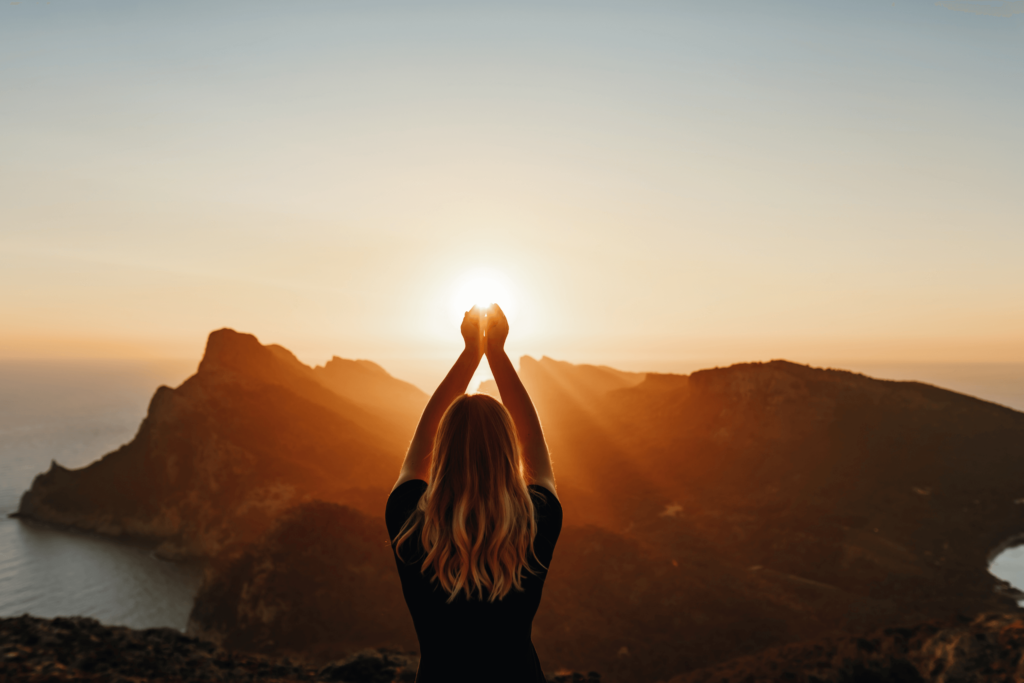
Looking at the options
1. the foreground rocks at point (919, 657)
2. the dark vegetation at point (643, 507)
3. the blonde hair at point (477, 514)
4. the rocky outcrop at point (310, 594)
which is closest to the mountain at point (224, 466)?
the dark vegetation at point (643, 507)

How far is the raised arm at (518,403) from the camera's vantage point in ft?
8.55

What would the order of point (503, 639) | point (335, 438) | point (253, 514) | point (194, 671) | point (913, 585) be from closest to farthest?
point (503, 639)
point (194, 671)
point (913, 585)
point (253, 514)
point (335, 438)

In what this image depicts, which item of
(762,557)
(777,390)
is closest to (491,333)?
(762,557)

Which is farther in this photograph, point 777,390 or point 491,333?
point 777,390

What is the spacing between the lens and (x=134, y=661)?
40.7 feet

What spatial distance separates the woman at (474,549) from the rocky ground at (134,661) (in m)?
12.2

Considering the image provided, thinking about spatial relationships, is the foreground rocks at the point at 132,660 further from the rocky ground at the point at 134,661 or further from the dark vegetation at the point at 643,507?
the dark vegetation at the point at 643,507

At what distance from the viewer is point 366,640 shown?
23422 millimetres

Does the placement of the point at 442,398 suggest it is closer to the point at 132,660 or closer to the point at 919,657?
the point at 132,660

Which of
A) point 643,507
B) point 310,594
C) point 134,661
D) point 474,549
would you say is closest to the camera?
point 474,549

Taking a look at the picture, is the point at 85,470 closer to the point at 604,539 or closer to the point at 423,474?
the point at 604,539

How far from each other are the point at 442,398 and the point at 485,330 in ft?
1.65

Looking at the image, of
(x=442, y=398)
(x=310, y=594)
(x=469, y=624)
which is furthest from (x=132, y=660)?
(x=469, y=624)

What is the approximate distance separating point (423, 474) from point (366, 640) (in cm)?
2572
